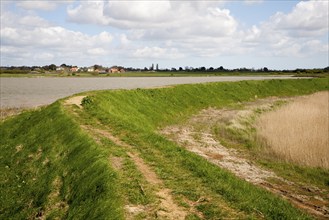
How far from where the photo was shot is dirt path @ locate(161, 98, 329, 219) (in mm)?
14573

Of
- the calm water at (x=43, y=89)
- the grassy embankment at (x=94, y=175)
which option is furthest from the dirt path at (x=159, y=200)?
the calm water at (x=43, y=89)

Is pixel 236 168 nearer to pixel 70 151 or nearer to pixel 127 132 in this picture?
pixel 127 132

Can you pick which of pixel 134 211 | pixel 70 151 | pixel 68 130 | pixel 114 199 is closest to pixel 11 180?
pixel 70 151

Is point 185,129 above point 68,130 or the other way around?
the other way around

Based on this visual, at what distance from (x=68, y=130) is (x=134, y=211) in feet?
39.7

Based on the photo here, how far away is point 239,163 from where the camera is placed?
20375mm

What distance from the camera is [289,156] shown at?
68.2ft

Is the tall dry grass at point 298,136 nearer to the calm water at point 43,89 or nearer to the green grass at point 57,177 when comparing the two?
the green grass at point 57,177

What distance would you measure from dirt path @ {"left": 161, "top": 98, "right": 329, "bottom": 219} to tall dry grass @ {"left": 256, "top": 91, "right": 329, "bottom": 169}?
258cm

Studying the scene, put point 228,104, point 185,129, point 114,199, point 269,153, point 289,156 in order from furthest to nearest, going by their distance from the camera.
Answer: point 228,104
point 185,129
point 269,153
point 289,156
point 114,199

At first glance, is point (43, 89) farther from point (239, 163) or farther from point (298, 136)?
point (239, 163)

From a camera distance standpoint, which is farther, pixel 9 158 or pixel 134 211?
pixel 9 158

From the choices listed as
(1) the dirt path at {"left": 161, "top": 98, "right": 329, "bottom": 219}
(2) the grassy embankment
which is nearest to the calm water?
(2) the grassy embankment

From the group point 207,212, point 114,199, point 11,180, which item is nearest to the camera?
point 207,212
